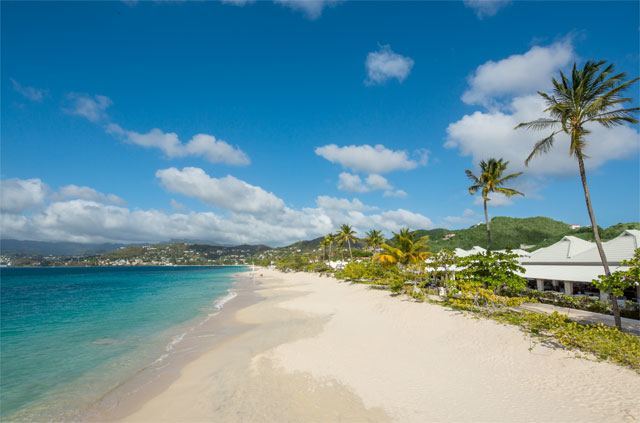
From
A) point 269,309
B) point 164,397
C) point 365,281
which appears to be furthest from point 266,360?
point 365,281

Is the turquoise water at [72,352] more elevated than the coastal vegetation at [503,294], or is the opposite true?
the coastal vegetation at [503,294]

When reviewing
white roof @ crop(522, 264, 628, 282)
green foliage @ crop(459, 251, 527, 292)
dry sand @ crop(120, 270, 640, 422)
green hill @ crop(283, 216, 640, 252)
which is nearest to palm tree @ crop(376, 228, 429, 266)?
white roof @ crop(522, 264, 628, 282)

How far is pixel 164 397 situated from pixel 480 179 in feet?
94.6

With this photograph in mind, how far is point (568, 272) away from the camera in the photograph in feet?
68.4

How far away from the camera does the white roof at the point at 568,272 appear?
1906 centimetres

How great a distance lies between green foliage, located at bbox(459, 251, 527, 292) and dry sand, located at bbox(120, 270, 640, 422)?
477 centimetres

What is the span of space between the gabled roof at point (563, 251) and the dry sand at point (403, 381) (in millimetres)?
15064

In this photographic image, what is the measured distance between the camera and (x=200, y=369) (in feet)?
41.2

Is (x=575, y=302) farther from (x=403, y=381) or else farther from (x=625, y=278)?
(x=403, y=381)

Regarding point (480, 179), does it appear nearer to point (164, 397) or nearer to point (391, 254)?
point (391, 254)

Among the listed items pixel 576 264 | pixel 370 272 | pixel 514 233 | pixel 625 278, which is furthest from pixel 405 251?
pixel 514 233

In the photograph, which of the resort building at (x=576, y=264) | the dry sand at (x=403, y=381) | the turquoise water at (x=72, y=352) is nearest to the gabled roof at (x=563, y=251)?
the resort building at (x=576, y=264)

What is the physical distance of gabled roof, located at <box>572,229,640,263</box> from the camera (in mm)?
19562

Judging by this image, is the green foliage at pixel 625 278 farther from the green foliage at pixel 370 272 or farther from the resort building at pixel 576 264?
the green foliage at pixel 370 272
